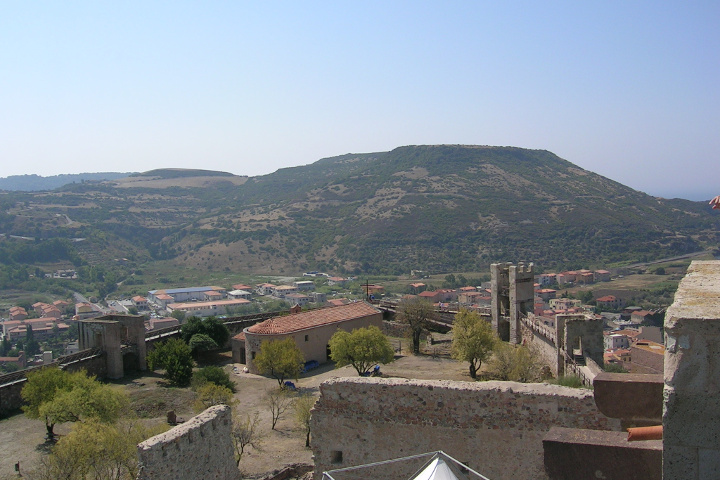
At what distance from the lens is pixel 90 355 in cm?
2509

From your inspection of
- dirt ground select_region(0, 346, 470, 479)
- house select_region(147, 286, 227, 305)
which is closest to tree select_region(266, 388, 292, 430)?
dirt ground select_region(0, 346, 470, 479)

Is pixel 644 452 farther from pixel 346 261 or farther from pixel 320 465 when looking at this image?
pixel 346 261

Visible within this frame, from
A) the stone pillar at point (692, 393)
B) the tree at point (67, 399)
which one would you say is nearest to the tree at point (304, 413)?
the tree at point (67, 399)

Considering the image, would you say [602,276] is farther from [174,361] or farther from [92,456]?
[92,456]

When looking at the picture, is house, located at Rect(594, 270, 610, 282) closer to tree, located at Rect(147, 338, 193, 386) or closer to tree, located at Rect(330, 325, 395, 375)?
A: tree, located at Rect(330, 325, 395, 375)

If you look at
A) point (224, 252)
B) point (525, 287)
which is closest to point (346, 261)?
point (224, 252)

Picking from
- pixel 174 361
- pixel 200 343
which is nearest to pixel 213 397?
pixel 174 361

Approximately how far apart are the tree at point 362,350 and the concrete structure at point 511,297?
669 centimetres

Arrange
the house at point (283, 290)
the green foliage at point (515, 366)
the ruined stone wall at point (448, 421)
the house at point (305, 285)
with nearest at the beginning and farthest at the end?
the ruined stone wall at point (448, 421), the green foliage at point (515, 366), the house at point (283, 290), the house at point (305, 285)

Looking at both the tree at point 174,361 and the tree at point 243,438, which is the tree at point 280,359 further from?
the tree at point 243,438

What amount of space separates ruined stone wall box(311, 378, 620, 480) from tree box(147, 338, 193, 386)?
Result: 17908 millimetres

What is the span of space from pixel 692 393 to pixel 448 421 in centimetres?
432

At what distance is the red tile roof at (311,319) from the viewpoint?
26500 millimetres

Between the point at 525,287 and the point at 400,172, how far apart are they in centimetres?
12113
